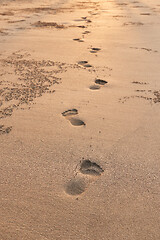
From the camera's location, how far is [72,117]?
161 cm

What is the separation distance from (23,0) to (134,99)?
24.2 ft

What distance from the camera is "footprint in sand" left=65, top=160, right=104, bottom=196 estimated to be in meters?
1.08

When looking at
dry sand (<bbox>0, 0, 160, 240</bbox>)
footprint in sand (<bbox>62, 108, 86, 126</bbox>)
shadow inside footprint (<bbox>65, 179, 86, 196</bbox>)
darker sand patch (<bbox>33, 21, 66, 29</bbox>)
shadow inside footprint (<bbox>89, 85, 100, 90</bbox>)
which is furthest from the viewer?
darker sand patch (<bbox>33, 21, 66, 29</bbox>)

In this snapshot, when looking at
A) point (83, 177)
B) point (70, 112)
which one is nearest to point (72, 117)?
point (70, 112)

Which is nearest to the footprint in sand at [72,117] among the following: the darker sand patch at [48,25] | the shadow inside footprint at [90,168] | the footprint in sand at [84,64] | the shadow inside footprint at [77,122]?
the shadow inside footprint at [77,122]

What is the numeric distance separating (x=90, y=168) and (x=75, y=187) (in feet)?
0.47

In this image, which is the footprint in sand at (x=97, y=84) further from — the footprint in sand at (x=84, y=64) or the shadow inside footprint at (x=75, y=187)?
the shadow inside footprint at (x=75, y=187)

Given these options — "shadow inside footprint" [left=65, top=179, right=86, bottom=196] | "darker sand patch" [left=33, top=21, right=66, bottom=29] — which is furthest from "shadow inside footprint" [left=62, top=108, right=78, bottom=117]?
"darker sand patch" [left=33, top=21, right=66, bottom=29]

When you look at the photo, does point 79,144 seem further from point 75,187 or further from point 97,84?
point 97,84

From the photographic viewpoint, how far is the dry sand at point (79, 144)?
3.15 feet

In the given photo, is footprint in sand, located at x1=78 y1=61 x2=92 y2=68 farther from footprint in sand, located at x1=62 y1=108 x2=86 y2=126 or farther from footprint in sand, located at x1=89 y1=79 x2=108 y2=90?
footprint in sand, located at x1=62 y1=108 x2=86 y2=126

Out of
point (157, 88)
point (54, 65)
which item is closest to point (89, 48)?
point (54, 65)

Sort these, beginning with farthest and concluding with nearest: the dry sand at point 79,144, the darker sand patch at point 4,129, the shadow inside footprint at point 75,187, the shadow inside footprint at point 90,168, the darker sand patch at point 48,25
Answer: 1. the darker sand patch at point 48,25
2. the darker sand patch at point 4,129
3. the shadow inside footprint at point 90,168
4. the shadow inside footprint at point 75,187
5. the dry sand at point 79,144

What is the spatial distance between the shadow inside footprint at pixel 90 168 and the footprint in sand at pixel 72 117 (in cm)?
37
